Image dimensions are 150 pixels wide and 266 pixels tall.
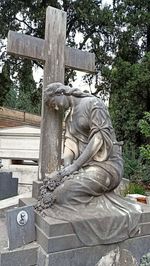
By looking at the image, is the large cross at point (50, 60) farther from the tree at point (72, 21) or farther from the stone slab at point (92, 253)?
the tree at point (72, 21)

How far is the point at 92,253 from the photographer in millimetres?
2316

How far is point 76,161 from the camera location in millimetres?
2488

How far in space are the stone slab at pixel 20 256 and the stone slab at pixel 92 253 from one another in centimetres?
5

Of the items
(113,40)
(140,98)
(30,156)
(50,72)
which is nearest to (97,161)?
(50,72)

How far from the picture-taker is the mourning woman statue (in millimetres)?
2338

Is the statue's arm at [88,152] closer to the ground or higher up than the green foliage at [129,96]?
closer to the ground

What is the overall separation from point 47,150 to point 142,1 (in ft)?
22.8

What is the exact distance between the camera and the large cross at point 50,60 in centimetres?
305

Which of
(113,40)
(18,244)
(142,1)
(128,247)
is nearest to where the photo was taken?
(18,244)

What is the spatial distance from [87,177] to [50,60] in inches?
55.7

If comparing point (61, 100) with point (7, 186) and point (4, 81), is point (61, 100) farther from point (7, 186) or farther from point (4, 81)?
point (4, 81)

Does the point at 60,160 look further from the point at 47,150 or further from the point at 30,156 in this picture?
the point at 30,156

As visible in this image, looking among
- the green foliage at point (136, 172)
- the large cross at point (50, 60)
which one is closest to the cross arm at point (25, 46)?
the large cross at point (50, 60)

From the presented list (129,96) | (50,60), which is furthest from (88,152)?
(129,96)
